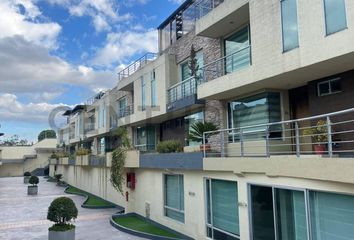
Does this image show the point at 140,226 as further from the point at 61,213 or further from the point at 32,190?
the point at 32,190

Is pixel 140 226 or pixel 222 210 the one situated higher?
pixel 222 210

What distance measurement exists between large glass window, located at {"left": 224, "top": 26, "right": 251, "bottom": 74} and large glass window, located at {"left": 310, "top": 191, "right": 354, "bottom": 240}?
6.49m

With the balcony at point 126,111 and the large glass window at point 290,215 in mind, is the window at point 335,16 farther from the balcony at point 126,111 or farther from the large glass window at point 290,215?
the balcony at point 126,111

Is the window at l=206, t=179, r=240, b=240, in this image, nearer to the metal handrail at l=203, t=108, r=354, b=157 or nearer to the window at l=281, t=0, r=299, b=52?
the metal handrail at l=203, t=108, r=354, b=157

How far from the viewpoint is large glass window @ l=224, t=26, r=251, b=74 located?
1392cm

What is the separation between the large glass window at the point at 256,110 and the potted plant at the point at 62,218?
24.7ft

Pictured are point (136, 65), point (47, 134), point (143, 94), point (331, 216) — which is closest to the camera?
point (331, 216)

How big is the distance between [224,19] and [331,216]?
8.79 metres

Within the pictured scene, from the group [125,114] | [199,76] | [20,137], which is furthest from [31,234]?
[20,137]

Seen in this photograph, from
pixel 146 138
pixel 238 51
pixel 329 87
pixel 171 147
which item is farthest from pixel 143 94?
pixel 329 87

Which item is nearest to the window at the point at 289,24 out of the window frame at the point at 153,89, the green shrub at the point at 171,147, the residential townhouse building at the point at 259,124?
the residential townhouse building at the point at 259,124

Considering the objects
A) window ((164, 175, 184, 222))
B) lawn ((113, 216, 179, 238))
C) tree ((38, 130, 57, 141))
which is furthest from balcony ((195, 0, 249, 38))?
tree ((38, 130, 57, 141))

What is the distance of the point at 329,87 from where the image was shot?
1141 cm

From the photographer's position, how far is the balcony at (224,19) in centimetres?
1333
